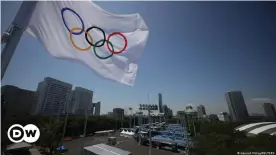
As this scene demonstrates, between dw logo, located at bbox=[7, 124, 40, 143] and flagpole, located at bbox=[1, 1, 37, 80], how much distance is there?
2.69 metres

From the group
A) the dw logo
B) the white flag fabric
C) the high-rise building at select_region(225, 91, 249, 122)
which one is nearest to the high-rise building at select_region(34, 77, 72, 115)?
the dw logo

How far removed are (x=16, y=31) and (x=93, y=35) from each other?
6.21 ft

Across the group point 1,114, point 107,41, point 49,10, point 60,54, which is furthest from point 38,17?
point 1,114

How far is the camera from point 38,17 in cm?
313

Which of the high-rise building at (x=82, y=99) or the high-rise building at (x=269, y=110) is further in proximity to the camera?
the high-rise building at (x=269, y=110)

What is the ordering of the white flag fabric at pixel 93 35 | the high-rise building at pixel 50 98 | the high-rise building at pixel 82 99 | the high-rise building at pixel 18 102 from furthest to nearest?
the high-rise building at pixel 82 99, the high-rise building at pixel 50 98, the high-rise building at pixel 18 102, the white flag fabric at pixel 93 35

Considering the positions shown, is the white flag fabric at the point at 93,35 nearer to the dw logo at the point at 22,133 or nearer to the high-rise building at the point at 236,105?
the dw logo at the point at 22,133

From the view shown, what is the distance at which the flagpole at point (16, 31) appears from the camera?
2044 mm

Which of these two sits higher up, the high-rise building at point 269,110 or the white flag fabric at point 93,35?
the high-rise building at point 269,110

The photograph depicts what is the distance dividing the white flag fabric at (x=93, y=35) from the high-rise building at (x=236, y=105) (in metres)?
78.8

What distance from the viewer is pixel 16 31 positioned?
87.6 inches

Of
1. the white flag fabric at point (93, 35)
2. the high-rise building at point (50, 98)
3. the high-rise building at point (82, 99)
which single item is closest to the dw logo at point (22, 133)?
the white flag fabric at point (93, 35)

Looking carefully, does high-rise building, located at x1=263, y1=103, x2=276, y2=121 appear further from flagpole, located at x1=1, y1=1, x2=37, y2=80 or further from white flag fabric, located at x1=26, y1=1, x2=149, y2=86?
flagpole, located at x1=1, y1=1, x2=37, y2=80

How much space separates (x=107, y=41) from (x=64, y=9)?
1.27 m
